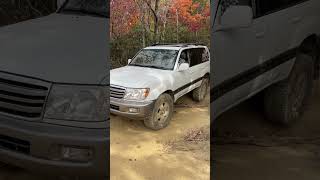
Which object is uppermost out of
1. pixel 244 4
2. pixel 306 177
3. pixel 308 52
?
pixel 244 4

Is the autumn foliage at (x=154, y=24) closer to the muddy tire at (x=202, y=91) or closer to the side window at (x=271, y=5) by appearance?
the muddy tire at (x=202, y=91)

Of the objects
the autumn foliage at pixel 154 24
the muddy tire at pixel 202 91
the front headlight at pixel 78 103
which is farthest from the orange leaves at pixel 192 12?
the front headlight at pixel 78 103

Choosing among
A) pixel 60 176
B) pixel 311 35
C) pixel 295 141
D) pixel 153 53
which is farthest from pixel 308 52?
pixel 60 176

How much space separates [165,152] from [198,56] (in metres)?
0.80

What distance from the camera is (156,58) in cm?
288

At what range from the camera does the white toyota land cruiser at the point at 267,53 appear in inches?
113

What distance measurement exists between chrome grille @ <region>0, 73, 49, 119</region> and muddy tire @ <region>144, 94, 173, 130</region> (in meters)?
0.83

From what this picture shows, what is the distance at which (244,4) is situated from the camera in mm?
2855

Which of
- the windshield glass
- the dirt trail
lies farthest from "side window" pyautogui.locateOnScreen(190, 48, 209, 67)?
the dirt trail

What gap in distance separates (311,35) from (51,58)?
218 centimetres

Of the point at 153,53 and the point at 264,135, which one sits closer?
the point at 153,53

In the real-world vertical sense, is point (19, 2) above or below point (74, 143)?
above

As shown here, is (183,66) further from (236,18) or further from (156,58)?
(236,18)

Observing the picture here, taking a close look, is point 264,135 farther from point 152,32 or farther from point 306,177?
point 152,32
